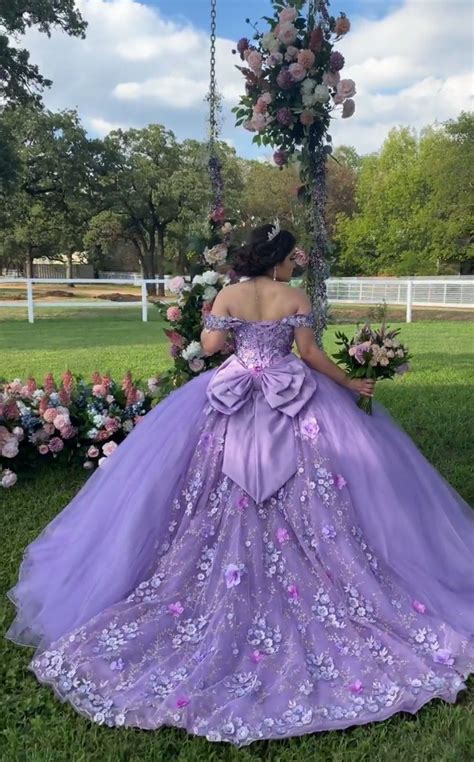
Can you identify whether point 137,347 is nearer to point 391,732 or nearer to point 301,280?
point 301,280

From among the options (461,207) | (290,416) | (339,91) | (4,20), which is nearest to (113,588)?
(290,416)

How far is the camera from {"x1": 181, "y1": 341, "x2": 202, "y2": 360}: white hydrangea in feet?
13.8

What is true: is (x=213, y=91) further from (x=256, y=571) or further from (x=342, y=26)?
(x=256, y=571)

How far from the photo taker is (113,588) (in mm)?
2699

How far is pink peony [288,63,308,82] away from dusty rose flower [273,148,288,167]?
396 millimetres

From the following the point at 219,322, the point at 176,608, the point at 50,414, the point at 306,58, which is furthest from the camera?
the point at 50,414

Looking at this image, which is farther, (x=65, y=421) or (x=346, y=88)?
(x=65, y=421)

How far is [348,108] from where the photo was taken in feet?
11.6

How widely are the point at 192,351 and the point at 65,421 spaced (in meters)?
1.11

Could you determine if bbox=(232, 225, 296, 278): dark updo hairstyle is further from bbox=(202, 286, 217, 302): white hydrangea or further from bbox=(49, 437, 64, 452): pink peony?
bbox=(49, 437, 64, 452): pink peony

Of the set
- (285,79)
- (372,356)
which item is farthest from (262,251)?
(285,79)

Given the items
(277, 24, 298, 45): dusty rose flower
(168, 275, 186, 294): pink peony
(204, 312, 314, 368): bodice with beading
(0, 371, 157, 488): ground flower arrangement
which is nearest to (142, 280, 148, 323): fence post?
(0, 371, 157, 488): ground flower arrangement

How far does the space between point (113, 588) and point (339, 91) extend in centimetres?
269

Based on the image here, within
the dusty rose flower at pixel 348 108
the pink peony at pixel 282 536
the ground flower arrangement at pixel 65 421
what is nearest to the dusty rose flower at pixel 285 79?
the dusty rose flower at pixel 348 108
